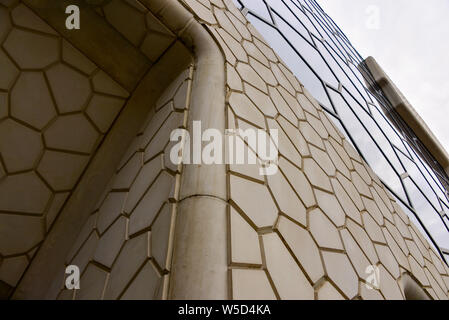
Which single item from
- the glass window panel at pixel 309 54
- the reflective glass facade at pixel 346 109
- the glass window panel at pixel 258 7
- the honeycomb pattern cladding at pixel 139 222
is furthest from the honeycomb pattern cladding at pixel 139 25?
the glass window panel at pixel 309 54

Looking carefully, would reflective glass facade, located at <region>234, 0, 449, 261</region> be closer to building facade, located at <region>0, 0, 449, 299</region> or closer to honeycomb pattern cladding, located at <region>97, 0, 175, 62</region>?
building facade, located at <region>0, 0, 449, 299</region>

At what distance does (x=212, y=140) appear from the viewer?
94 cm

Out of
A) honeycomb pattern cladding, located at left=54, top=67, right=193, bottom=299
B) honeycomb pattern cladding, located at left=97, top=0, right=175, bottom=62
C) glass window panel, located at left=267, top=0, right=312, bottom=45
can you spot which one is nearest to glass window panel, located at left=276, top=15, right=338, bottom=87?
glass window panel, located at left=267, top=0, right=312, bottom=45

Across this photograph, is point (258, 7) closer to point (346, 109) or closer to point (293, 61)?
point (293, 61)

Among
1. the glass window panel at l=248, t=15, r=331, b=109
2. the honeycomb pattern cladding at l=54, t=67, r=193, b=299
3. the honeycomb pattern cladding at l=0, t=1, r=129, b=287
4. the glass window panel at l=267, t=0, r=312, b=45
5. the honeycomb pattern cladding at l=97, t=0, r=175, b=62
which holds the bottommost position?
the honeycomb pattern cladding at l=54, t=67, r=193, b=299

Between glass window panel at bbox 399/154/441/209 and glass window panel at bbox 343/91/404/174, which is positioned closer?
glass window panel at bbox 343/91/404/174

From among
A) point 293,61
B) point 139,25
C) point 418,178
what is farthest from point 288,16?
point 418,178

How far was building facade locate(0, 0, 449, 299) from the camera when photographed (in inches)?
30.0

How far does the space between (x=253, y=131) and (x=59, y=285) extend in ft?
2.91

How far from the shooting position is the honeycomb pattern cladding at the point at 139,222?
0.74m

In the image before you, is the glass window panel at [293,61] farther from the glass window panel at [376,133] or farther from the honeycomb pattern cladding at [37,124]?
the honeycomb pattern cladding at [37,124]

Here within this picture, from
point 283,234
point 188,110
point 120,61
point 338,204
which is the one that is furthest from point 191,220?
point 120,61

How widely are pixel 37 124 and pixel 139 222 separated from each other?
0.81 meters
